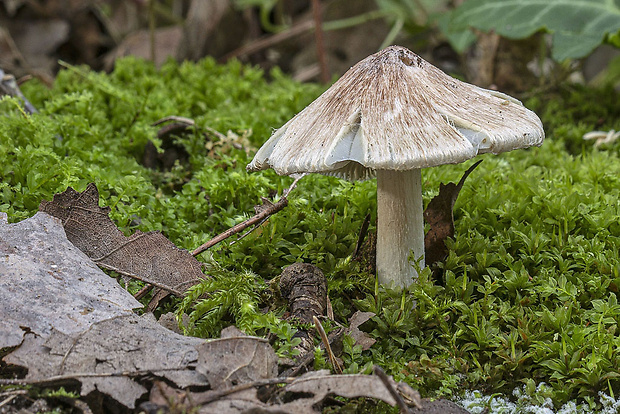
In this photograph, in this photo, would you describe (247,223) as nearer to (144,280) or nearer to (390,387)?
(144,280)

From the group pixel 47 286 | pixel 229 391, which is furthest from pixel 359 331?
pixel 47 286

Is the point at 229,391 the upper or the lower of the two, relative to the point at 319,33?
lower

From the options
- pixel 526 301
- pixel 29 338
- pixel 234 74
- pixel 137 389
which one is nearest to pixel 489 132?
pixel 526 301

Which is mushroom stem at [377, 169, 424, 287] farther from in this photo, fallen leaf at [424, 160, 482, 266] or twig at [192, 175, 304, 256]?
twig at [192, 175, 304, 256]

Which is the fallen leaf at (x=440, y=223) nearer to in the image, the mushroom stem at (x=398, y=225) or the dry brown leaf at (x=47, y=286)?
the mushroom stem at (x=398, y=225)

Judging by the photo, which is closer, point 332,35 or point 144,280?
point 144,280

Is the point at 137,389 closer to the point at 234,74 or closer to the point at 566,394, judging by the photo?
the point at 566,394

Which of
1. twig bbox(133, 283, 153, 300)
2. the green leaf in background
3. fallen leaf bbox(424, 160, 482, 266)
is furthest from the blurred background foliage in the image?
twig bbox(133, 283, 153, 300)

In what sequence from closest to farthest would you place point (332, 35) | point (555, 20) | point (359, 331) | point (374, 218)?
point (359, 331) → point (374, 218) → point (555, 20) → point (332, 35)
